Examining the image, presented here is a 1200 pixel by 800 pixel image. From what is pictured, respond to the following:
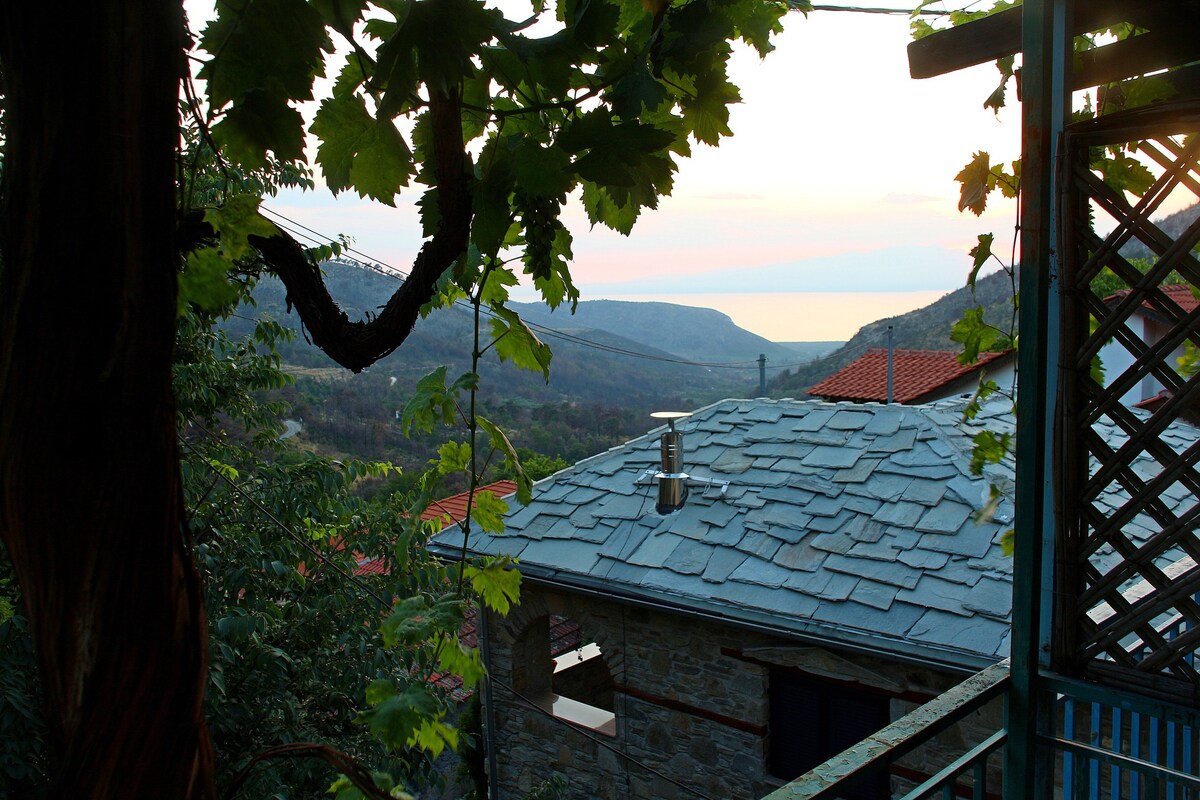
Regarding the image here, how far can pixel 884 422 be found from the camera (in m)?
7.18

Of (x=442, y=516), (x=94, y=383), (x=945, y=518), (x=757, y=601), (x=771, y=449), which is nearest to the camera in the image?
(x=94, y=383)

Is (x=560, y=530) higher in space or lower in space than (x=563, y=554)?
higher

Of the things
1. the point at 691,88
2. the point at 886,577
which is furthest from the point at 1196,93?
the point at 886,577

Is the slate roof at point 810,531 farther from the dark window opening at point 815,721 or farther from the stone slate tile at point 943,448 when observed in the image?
the dark window opening at point 815,721

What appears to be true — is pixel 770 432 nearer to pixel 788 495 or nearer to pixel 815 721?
pixel 788 495

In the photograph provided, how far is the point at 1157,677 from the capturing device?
142 centimetres

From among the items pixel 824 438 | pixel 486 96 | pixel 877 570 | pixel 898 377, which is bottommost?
pixel 877 570

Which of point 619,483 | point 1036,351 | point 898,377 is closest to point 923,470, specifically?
point 619,483

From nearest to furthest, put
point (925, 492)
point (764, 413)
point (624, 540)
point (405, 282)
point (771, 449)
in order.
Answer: point (405, 282) → point (925, 492) → point (624, 540) → point (771, 449) → point (764, 413)

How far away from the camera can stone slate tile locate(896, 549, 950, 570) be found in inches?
209

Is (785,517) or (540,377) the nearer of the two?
(540,377)

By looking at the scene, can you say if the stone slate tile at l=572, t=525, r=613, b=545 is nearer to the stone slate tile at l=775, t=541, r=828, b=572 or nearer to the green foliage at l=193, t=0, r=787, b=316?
the stone slate tile at l=775, t=541, r=828, b=572

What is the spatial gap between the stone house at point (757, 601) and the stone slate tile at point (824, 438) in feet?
0.06

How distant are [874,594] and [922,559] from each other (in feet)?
1.58
